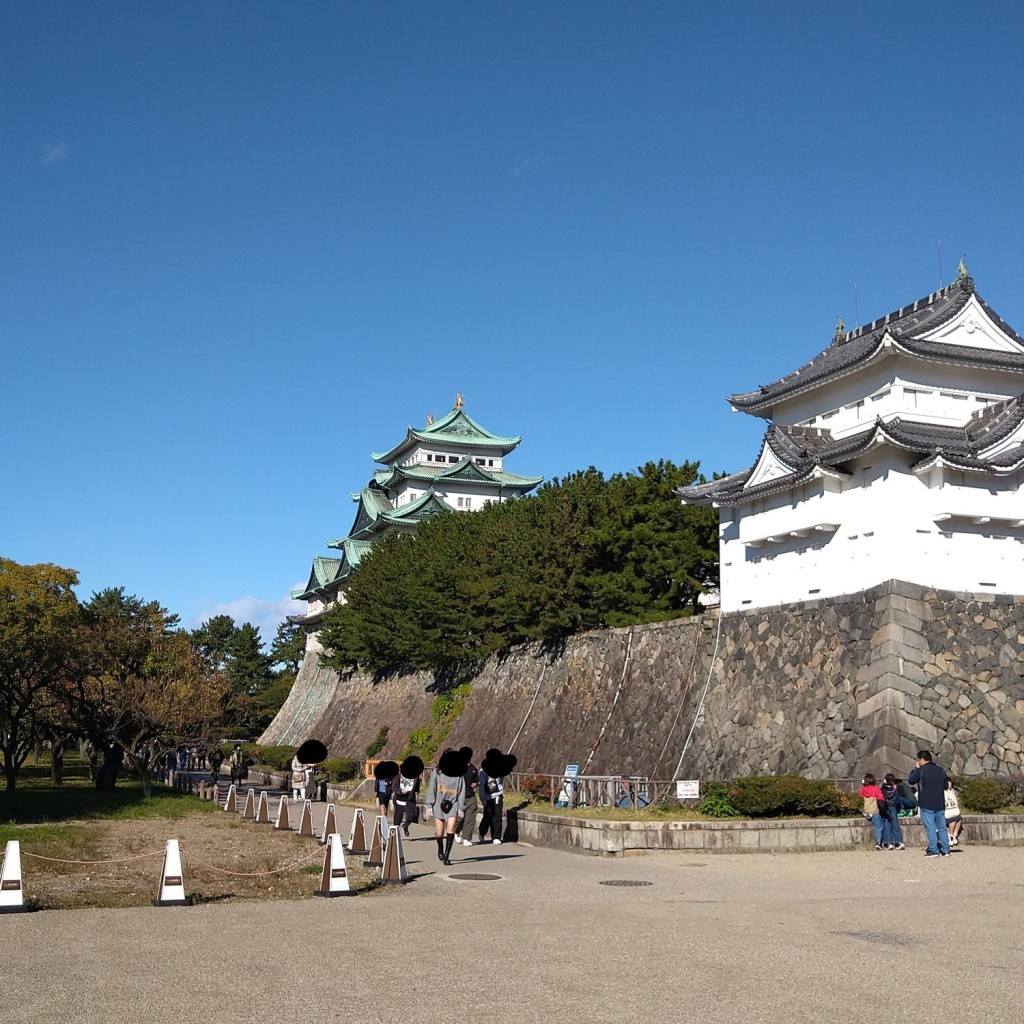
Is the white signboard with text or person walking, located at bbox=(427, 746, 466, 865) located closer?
person walking, located at bbox=(427, 746, 466, 865)

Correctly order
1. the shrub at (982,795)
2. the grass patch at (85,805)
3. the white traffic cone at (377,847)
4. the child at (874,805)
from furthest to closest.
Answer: the grass patch at (85,805)
the shrub at (982,795)
the child at (874,805)
the white traffic cone at (377,847)

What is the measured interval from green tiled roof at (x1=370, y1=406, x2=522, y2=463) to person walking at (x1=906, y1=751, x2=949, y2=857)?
55.1 meters

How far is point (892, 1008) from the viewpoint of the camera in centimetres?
750

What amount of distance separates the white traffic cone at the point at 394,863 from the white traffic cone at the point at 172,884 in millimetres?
2799

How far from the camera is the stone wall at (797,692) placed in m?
24.0

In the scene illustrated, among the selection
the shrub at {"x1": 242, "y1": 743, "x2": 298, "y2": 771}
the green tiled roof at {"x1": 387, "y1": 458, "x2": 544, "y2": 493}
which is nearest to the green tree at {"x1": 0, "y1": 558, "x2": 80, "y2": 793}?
the shrub at {"x1": 242, "y1": 743, "x2": 298, "y2": 771}

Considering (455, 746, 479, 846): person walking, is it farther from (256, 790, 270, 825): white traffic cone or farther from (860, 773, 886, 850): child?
(860, 773, 886, 850): child

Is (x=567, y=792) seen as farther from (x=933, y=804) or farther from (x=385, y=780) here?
(x=933, y=804)

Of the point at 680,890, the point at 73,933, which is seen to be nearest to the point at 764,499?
the point at 680,890

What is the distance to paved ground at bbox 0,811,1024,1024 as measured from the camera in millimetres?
7516

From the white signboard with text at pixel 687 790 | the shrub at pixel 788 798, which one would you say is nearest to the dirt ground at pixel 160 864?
the white signboard with text at pixel 687 790

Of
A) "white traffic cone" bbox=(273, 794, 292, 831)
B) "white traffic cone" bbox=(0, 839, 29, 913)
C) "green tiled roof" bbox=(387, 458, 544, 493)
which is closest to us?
"white traffic cone" bbox=(0, 839, 29, 913)

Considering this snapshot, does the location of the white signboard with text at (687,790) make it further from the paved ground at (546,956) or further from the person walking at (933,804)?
the paved ground at (546,956)

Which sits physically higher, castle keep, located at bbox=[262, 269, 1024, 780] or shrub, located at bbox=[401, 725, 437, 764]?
castle keep, located at bbox=[262, 269, 1024, 780]
